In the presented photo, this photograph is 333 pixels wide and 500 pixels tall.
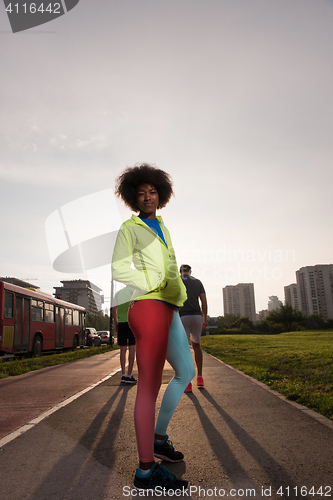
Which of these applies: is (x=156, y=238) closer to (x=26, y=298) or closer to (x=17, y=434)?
(x=17, y=434)

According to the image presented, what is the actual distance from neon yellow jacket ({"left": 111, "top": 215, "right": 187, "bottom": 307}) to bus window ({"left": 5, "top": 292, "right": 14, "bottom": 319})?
12.3 meters

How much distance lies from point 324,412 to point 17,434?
11.0 feet

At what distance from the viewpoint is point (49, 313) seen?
18469mm

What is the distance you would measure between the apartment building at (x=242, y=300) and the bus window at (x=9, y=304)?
13811 centimetres

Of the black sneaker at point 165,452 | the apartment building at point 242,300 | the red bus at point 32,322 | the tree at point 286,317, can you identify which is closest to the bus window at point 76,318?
the red bus at point 32,322

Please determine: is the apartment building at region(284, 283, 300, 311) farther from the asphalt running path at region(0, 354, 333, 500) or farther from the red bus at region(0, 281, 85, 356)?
the asphalt running path at region(0, 354, 333, 500)

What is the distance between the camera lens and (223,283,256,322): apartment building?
146 meters

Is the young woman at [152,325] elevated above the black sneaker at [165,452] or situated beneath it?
elevated above

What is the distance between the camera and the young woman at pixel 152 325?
7.14 feet

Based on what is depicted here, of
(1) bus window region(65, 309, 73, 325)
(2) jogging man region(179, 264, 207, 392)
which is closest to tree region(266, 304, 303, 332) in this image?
(1) bus window region(65, 309, 73, 325)

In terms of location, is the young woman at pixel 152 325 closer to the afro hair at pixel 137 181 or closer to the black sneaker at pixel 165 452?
the black sneaker at pixel 165 452

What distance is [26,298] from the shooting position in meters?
15.4

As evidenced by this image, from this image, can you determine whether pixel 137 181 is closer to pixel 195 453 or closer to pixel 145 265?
pixel 145 265

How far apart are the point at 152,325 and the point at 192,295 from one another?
3877 millimetres
